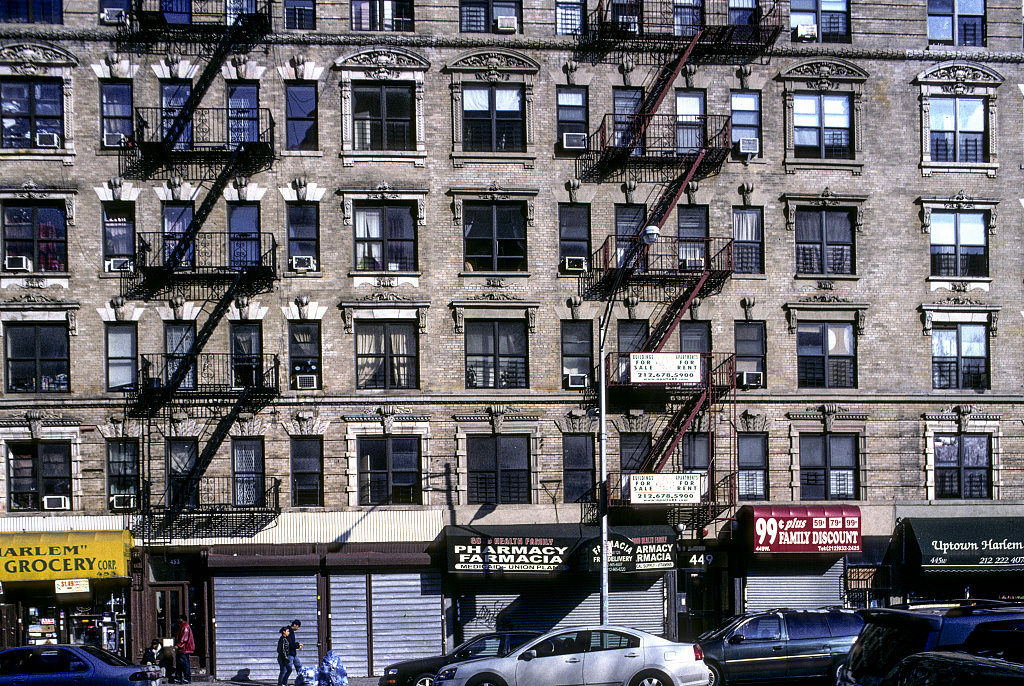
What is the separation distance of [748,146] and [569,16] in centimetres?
644

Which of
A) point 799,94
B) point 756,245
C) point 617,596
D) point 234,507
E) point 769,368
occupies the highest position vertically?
point 799,94

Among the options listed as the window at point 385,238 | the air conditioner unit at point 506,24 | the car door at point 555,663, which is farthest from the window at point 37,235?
the car door at point 555,663

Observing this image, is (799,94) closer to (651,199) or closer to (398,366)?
(651,199)

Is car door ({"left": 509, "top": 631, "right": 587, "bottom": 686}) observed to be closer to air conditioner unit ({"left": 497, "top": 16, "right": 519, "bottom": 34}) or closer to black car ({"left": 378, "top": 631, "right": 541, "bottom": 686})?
black car ({"left": 378, "top": 631, "right": 541, "bottom": 686})

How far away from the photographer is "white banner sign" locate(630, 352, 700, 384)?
2711 cm

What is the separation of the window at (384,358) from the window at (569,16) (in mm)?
9904

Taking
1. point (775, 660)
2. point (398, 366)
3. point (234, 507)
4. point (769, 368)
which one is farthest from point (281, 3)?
point (775, 660)

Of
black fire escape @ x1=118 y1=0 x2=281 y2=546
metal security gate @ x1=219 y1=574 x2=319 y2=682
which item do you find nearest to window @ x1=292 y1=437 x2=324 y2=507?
black fire escape @ x1=118 y1=0 x2=281 y2=546

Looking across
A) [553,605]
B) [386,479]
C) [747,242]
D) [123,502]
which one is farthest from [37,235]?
[747,242]

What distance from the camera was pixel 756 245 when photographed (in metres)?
28.9

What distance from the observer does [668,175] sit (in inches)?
1135

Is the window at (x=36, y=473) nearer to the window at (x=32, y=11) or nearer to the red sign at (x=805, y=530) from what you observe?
the window at (x=32, y=11)

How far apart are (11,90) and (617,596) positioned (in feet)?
71.7

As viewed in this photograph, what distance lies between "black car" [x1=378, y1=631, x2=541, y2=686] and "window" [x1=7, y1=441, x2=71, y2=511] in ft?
37.0
